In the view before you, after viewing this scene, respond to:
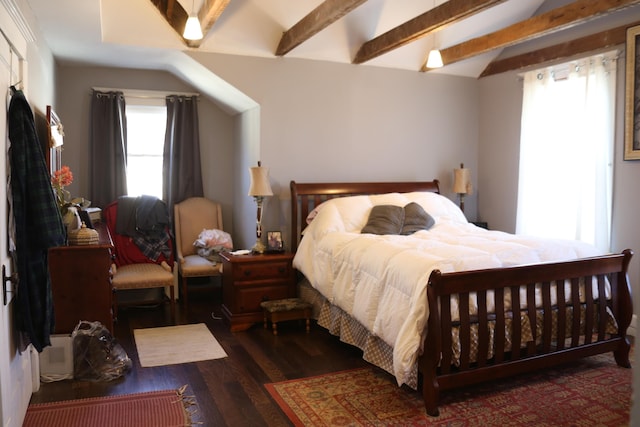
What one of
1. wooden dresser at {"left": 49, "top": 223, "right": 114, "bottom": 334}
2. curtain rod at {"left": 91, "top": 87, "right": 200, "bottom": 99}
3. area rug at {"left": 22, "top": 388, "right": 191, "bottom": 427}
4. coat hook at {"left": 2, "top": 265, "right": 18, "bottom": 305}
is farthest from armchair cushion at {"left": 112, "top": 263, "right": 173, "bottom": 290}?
coat hook at {"left": 2, "top": 265, "right": 18, "bottom": 305}

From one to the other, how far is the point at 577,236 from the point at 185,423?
3541mm

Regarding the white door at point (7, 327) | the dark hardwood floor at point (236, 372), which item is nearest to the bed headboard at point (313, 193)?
the dark hardwood floor at point (236, 372)

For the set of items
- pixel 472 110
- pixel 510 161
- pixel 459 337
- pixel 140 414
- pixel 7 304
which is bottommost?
pixel 140 414

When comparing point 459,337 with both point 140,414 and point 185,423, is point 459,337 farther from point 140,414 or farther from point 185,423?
point 140,414

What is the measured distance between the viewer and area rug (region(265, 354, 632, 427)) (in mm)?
2844

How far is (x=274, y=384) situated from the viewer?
10.9ft

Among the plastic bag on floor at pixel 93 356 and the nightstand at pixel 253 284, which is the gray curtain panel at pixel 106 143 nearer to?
the nightstand at pixel 253 284

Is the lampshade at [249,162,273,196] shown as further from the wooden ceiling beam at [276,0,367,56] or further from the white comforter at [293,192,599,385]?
the wooden ceiling beam at [276,0,367,56]

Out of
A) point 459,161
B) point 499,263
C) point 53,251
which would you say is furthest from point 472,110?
point 53,251

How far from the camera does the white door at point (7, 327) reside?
2.39m

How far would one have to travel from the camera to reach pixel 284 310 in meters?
4.31

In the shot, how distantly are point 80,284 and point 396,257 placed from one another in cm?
206

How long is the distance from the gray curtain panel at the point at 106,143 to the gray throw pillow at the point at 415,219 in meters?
2.92

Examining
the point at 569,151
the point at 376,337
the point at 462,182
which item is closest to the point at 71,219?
the point at 376,337
